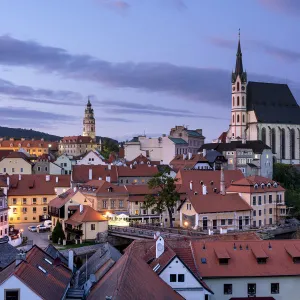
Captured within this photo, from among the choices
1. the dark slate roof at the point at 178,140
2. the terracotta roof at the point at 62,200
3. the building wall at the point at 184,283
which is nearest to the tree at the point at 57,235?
the terracotta roof at the point at 62,200

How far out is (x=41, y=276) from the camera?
28438mm

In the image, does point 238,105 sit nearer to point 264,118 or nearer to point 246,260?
point 264,118

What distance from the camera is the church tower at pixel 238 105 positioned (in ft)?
402

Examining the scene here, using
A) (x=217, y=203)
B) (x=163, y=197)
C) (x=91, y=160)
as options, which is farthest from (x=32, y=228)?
(x=91, y=160)

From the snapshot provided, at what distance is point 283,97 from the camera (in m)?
129

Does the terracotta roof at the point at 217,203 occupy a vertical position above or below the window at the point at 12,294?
above

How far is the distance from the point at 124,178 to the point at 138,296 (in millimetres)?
58874

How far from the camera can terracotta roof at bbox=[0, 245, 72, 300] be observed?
26.9 meters

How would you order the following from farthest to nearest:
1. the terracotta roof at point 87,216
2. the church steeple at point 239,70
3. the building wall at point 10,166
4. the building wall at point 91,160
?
the church steeple at point 239,70
the building wall at point 91,160
the building wall at point 10,166
the terracotta roof at point 87,216

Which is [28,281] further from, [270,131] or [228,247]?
[270,131]

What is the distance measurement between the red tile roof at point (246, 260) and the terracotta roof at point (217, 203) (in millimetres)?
27670

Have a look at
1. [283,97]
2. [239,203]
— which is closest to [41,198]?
[239,203]

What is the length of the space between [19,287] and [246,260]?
15.3 m

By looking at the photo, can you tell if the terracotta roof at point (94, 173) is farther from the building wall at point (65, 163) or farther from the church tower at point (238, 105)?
the church tower at point (238, 105)
